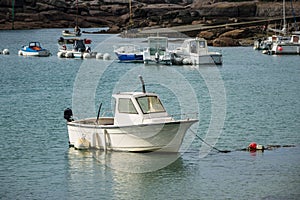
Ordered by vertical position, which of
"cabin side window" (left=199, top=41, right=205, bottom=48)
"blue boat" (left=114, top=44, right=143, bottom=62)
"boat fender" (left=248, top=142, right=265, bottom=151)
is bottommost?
"boat fender" (left=248, top=142, right=265, bottom=151)

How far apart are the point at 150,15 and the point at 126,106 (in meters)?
119

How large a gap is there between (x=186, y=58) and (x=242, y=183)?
44.3 metres

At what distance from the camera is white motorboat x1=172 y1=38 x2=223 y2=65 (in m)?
65.3

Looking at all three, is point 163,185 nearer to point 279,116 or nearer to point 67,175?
point 67,175

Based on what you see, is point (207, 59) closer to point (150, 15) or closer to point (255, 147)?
point (255, 147)

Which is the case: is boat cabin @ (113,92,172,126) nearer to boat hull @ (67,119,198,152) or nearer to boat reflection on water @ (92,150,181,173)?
boat hull @ (67,119,198,152)

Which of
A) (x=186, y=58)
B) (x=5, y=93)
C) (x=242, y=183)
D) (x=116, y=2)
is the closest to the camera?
(x=242, y=183)

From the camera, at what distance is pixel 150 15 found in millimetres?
143875

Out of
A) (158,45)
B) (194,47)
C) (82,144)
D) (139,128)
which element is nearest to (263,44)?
(158,45)

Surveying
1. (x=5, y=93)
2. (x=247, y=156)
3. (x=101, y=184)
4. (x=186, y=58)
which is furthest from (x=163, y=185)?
(x=186, y=58)

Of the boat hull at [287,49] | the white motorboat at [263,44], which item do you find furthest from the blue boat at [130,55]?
the white motorboat at [263,44]

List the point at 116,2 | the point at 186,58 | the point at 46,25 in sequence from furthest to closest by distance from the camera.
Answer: the point at 116,2 → the point at 46,25 → the point at 186,58

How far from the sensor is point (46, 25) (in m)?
155

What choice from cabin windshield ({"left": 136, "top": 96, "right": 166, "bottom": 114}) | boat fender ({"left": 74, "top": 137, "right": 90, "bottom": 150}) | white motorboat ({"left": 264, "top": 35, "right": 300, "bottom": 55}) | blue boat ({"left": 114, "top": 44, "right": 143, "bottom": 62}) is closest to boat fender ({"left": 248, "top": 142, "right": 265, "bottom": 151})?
cabin windshield ({"left": 136, "top": 96, "right": 166, "bottom": 114})
